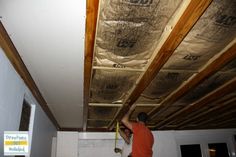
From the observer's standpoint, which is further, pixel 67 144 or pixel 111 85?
pixel 67 144

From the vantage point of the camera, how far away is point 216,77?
2561mm

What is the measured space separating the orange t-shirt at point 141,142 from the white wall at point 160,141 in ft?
10.5

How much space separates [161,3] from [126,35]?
0.40m

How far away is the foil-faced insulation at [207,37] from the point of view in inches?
58.7

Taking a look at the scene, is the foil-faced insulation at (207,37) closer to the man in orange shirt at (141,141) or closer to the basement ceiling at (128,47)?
the basement ceiling at (128,47)

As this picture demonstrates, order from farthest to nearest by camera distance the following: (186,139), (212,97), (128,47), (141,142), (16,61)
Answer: (186,139), (212,97), (141,142), (16,61), (128,47)

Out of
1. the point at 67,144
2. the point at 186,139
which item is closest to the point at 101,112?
the point at 67,144

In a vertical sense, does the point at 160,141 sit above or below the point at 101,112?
below

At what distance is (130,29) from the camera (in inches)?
64.1

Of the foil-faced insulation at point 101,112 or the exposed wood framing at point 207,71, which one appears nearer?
the exposed wood framing at point 207,71

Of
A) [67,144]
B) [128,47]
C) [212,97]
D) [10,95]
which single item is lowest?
[67,144]

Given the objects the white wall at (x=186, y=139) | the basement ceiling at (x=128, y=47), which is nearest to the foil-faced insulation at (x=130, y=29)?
the basement ceiling at (x=128, y=47)

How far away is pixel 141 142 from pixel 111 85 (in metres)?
0.76

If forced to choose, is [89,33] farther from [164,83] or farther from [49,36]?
[164,83]
